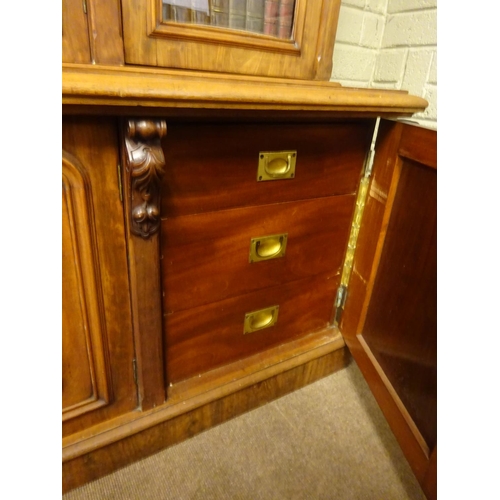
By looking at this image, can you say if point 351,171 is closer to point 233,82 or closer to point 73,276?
point 233,82

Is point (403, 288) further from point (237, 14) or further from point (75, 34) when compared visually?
point (75, 34)

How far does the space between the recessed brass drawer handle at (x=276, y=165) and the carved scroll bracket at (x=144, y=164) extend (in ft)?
0.78

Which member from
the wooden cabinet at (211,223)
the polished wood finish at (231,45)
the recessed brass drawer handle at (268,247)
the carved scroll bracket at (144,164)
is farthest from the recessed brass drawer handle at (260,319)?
the polished wood finish at (231,45)

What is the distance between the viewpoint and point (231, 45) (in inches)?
28.3

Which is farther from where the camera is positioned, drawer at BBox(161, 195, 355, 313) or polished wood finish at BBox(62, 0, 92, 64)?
drawer at BBox(161, 195, 355, 313)

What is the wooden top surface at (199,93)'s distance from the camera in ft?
→ 1.66

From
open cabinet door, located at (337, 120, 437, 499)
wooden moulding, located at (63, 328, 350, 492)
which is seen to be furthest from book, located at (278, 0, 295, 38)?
wooden moulding, located at (63, 328, 350, 492)

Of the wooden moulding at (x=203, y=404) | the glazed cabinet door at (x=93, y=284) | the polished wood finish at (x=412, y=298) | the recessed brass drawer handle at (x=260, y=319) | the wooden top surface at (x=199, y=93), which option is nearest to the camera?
the wooden top surface at (x=199, y=93)

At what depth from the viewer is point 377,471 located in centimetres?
94

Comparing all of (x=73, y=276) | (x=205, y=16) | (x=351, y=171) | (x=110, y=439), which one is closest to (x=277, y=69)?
(x=205, y=16)

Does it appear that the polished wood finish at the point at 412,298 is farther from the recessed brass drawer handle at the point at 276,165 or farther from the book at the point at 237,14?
the book at the point at 237,14

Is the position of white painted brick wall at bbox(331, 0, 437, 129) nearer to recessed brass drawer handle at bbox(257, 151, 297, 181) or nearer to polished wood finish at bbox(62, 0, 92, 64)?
recessed brass drawer handle at bbox(257, 151, 297, 181)

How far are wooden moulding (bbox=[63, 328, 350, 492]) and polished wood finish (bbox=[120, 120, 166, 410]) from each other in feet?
0.19

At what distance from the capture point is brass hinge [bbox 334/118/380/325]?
3.04 ft
